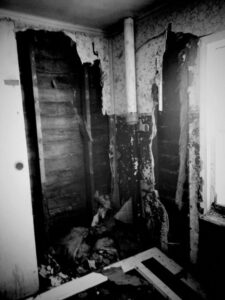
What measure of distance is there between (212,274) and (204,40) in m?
2.02

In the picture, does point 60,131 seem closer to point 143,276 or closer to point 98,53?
point 98,53

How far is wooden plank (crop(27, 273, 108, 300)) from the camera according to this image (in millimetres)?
2055

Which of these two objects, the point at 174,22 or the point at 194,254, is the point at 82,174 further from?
the point at 174,22

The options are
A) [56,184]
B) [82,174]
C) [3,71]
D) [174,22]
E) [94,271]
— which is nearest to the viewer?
[3,71]

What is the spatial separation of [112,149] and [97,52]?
4.03 feet

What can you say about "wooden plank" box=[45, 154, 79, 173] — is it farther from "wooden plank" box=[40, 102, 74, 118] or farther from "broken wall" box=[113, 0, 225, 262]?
"broken wall" box=[113, 0, 225, 262]

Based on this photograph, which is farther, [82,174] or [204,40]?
[82,174]

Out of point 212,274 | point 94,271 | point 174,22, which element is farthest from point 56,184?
point 174,22

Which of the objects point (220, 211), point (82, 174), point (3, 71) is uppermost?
point (3, 71)

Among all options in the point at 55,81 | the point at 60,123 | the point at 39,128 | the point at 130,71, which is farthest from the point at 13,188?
the point at 130,71

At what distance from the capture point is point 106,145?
307 cm

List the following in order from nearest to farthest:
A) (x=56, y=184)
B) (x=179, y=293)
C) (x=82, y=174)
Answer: (x=179, y=293) < (x=56, y=184) < (x=82, y=174)

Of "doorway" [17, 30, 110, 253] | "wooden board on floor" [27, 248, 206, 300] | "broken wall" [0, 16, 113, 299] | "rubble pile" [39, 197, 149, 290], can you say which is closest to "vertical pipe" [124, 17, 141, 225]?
"rubble pile" [39, 197, 149, 290]

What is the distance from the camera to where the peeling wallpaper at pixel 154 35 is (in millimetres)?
1883
